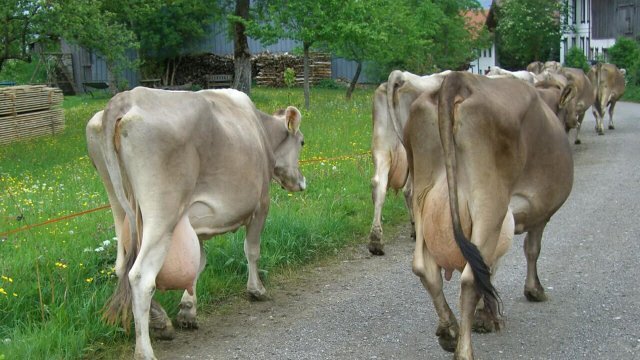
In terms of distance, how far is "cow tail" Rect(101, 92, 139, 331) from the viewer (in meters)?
5.50

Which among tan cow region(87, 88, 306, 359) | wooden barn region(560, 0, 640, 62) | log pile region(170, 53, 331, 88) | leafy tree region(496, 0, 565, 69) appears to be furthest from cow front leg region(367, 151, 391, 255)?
leafy tree region(496, 0, 565, 69)

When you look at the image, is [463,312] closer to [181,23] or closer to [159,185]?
[159,185]

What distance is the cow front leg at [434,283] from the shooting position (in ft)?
18.0

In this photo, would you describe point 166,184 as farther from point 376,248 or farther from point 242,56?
point 242,56

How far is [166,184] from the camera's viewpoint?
5531 millimetres

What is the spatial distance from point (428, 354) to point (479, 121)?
5.46 ft

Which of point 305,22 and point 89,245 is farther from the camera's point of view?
point 305,22

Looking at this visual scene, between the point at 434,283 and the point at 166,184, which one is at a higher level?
the point at 166,184

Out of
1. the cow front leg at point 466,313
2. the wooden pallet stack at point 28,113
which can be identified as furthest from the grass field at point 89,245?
the wooden pallet stack at point 28,113

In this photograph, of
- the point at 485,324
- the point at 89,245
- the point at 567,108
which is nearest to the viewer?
→ the point at 485,324

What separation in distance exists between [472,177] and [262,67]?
1716 inches

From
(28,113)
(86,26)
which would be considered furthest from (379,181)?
(28,113)

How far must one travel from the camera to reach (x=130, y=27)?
1673 inches

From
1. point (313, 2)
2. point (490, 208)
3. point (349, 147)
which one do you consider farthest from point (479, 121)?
point (313, 2)
